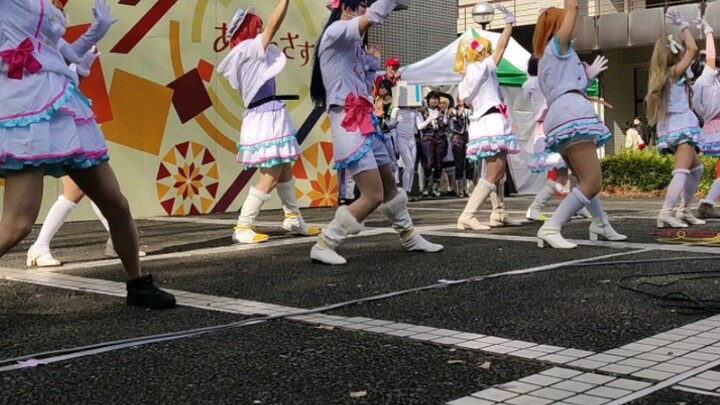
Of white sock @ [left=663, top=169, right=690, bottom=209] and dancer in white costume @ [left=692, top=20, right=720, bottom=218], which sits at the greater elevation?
dancer in white costume @ [left=692, top=20, right=720, bottom=218]

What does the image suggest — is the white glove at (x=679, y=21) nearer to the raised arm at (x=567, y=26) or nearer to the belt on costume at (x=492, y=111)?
the belt on costume at (x=492, y=111)

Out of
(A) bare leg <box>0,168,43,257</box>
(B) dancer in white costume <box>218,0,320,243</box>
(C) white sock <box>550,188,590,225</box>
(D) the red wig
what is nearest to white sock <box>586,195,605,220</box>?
(C) white sock <box>550,188,590,225</box>

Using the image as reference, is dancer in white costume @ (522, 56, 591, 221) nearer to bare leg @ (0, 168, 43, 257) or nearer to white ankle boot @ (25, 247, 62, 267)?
white ankle boot @ (25, 247, 62, 267)

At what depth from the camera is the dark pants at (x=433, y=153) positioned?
1661cm

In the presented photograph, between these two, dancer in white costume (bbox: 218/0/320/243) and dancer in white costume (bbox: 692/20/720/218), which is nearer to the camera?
dancer in white costume (bbox: 218/0/320/243)

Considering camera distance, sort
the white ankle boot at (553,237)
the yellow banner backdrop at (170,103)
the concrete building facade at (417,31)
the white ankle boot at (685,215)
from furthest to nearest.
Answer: the concrete building facade at (417,31) < the yellow banner backdrop at (170,103) < the white ankle boot at (685,215) < the white ankle boot at (553,237)

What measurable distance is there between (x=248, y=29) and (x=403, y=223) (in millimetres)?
2578

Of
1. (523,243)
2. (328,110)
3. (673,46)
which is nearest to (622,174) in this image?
(673,46)

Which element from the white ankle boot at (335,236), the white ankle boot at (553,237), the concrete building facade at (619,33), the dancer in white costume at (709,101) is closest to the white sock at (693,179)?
the dancer in white costume at (709,101)

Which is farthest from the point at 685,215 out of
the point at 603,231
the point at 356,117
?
the point at 356,117

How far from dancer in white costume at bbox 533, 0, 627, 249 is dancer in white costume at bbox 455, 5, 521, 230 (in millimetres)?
1630

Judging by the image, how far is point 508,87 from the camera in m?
15.9

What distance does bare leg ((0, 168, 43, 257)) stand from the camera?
3918 mm

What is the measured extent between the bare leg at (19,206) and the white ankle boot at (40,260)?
262cm
